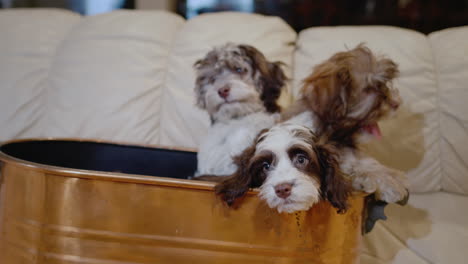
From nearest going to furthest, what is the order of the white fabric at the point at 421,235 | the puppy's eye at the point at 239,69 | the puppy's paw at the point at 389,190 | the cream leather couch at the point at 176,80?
1. the puppy's paw at the point at 389,190
2. the white fabric at the point at 421,235
3. the puppy's eye at the point at 239,69
4. the cream leather couch at the point at 176,80

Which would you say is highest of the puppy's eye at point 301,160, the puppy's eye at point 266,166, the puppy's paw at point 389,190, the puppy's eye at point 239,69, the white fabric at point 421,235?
the puppy's eye at point 239,69

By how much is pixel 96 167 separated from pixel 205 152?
0.50 meters

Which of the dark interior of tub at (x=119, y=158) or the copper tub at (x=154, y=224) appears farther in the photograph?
the dark interior of tub at (x=119, y=158)

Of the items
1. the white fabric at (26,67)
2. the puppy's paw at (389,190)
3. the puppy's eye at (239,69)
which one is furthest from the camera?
the white fabric at (26,67)

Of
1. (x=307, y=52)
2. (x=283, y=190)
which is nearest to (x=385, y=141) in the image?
(x=307, y=52)

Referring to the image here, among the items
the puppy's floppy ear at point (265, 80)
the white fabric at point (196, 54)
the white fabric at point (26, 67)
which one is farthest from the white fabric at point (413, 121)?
the white fabric at point (26, 67)

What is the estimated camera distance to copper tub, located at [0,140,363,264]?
35.1 inches

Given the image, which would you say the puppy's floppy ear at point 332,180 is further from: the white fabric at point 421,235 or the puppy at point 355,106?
the white fabric at point 421,235

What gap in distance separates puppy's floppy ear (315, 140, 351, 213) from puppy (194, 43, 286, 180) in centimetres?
30

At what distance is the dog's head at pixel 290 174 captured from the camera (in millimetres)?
809

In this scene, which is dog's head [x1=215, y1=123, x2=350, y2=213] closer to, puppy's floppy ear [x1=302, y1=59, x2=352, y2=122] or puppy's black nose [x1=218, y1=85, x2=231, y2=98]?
puppy's floppy ear [x1=302, y1=59, x2=352, y2=122]

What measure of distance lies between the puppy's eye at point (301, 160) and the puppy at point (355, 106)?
0.19m

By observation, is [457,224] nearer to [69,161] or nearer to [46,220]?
[46,220]

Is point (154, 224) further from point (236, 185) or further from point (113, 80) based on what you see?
point (113, 80)
